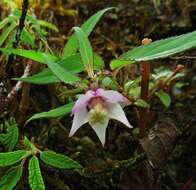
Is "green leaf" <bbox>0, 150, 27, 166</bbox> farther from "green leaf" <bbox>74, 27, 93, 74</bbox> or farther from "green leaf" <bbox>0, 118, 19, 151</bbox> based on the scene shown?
"green leaf" <bbox>74, 27, 93, 74</bbox>

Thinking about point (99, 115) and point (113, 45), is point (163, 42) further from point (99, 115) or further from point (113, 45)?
point (113, 45)

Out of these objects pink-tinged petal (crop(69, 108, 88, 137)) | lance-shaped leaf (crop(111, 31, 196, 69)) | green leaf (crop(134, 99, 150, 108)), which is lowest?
green leaf (crop(134, 99, 150, 108))

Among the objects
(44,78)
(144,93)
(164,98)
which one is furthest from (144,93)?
(44,78)

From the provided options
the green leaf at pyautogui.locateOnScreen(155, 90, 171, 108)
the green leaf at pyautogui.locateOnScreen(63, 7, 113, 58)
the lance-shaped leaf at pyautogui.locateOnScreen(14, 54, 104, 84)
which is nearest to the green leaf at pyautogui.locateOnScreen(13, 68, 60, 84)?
the lance-shaped leaf at pyautogui.locateOnScreen(14, 54, 104, 84)

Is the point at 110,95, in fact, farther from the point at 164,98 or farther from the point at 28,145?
the point at 164,98

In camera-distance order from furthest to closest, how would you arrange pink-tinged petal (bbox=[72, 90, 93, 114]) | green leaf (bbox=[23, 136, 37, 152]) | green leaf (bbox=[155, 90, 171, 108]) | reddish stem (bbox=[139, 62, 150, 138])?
green leaf (bbox=[155, 90, 171, 108]) < reddish stem (bbox=[139, 62, 150, 138]) < green leaf (bbox=[23, 136, 37, 152]) < pink-tinged petal (bbox=[72, 90, 93, 114])

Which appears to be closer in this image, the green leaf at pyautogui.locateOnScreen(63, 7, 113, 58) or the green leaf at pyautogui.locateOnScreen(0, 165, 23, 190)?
the green leaf at pyautogui.locateOnScreen(0, 165, 23, 190)
